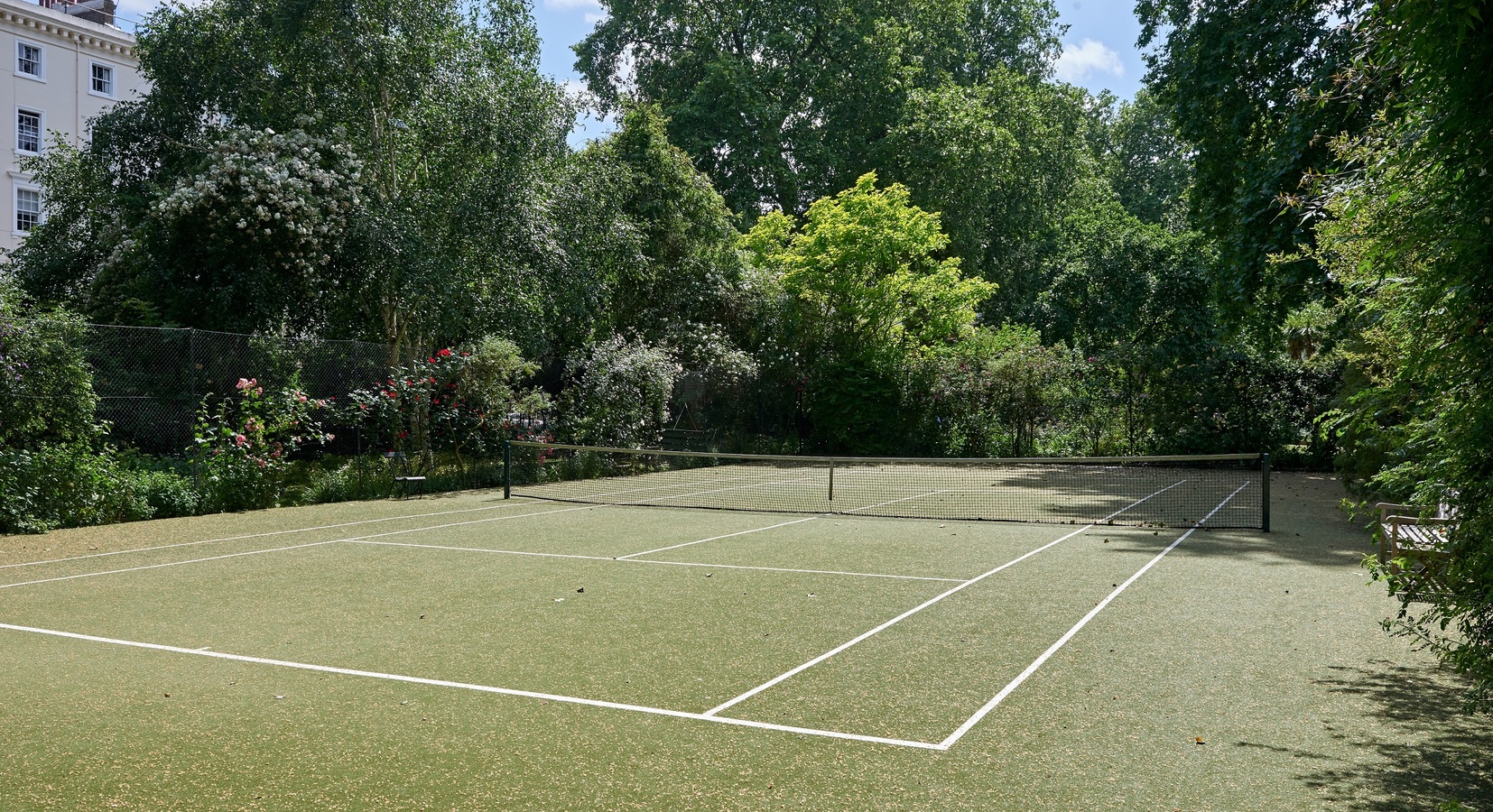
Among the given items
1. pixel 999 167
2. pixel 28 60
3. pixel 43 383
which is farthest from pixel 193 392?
pixel 28 60

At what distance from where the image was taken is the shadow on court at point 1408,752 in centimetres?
413

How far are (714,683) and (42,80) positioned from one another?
147 ft

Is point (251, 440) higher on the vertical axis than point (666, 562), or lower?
higher

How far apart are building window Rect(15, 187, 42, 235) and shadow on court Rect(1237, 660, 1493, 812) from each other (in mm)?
44364

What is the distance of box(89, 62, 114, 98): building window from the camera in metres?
41.5

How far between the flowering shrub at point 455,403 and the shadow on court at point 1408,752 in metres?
14.2

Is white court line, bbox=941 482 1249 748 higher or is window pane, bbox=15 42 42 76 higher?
window pane, bbox=15 42 42 76

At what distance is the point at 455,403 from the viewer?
18.0 meters

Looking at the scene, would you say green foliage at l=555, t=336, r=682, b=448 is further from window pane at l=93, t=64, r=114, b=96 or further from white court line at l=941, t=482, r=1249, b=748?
window pane at l=93, t=64, r=114, b=96

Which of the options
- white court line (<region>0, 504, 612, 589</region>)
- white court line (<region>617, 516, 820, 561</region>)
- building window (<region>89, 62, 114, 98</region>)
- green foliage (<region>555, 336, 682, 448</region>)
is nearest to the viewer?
white court line (<region>0, 504, 612, 589</region>)

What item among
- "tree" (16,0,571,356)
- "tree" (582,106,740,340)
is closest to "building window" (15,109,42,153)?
"tree" (16,0,571,356)

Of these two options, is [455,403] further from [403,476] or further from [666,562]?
[666,562]

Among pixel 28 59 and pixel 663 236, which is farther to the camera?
pixel 28 59

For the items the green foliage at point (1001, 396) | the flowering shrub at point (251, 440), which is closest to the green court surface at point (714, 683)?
the flowering shrub at point (251, 440)
